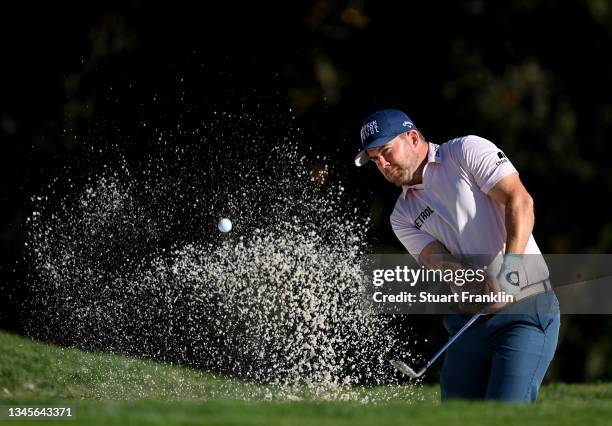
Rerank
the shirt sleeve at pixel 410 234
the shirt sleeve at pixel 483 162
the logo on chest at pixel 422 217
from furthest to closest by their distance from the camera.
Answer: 1. the shirt sleeve at pixel 410 234
2. the logo on chest at pixel 422 217
3. the shirt sleeve at pixel 483 162

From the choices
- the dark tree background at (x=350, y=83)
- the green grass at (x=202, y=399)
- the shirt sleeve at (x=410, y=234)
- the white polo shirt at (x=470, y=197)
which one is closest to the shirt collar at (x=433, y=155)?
the white polo shirt at (x=470, y=197)

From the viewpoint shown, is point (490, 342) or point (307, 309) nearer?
point (490, 342)

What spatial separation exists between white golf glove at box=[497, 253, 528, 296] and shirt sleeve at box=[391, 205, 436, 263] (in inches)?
24.1

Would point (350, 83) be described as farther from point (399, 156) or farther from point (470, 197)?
point (470, 197)

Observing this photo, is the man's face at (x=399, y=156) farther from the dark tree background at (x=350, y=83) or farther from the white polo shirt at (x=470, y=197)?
the dark tree background at (x=350, y=83)

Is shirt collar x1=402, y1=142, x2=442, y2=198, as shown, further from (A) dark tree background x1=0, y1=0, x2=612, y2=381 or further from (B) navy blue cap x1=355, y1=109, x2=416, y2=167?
(A) dark tree background x1=0, y1=0, x2=612, y2=381

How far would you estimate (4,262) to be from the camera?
10.0m

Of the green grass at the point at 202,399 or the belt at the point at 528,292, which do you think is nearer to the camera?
the green grass at the point at 202,399

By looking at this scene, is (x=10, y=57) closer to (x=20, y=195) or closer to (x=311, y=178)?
(x=20, y=195)

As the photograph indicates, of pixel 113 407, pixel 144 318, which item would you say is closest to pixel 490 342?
pixel 113 407

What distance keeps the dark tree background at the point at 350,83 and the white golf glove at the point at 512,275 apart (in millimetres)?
5338

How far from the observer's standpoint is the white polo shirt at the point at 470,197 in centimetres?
503

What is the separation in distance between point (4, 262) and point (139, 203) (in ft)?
4.32

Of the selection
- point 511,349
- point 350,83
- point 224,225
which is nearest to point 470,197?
point 511,349
